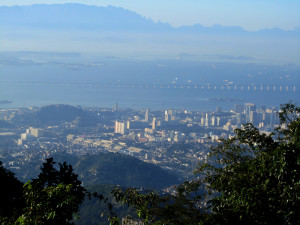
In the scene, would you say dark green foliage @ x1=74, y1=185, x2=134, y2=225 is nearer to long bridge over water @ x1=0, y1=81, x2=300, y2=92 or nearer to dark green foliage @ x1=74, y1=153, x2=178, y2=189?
dark green foliage @ x1=74, y1=153, x2=178, y2=189

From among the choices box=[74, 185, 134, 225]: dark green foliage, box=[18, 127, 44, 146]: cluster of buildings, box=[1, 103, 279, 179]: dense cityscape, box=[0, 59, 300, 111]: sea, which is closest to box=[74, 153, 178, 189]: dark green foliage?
box=[1, 103, 279, 179]: dense cityscape

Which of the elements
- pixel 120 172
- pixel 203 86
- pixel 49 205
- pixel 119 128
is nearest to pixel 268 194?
pixel 49 205

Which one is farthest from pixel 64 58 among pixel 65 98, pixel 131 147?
pixel 131 147

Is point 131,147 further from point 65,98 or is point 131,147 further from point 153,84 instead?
point 153,84

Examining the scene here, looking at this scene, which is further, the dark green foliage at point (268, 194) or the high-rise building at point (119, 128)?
the high-rise building at point (119, 128)

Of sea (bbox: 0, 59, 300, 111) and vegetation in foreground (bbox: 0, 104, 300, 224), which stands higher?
vegetation in foreground (bbox: 0, 104, 300, 224)

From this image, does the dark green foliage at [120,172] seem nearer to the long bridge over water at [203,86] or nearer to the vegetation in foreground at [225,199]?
the vegetation in foreground at [225,199]

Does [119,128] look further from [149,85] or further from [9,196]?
[9,196]

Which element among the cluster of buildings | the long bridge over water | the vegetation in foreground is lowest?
the cluster of buildings

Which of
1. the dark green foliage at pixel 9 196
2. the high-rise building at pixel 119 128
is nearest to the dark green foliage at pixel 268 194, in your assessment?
the dark green foliage at pixel 9 196

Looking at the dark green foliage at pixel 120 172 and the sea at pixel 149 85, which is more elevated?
the sea at pixel 149 85

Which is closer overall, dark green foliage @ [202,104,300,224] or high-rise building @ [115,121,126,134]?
dark green foliage @ [202,104,300,224]

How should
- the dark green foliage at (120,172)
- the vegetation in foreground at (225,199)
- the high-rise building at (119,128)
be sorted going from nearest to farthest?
the vegetation in foreground at (225,199)
the dark green foliage at (120,172)
the high-rise building at (119,128)
